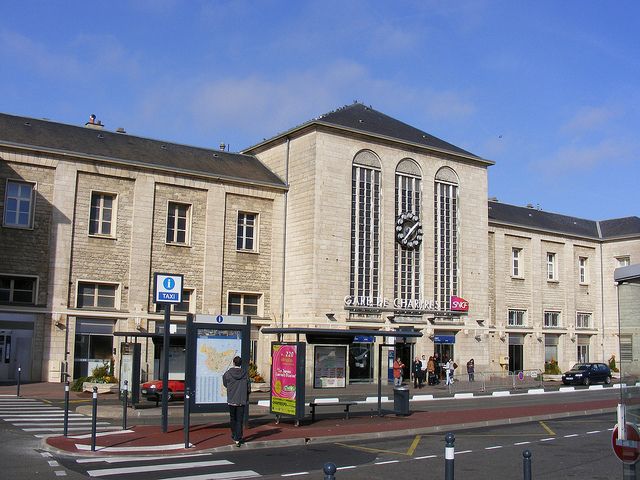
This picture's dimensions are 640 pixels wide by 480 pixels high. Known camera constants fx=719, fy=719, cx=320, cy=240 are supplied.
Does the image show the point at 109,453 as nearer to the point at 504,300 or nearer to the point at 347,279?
the point at 347,279

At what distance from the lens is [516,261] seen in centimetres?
5262

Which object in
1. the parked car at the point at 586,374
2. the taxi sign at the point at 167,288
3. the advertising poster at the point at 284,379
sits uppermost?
the taxi sign at the point at 167,288

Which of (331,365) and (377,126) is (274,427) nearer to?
(331,365)

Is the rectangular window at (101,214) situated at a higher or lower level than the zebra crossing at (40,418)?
higher

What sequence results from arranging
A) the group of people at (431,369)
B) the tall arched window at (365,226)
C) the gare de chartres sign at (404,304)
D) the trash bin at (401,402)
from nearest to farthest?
the trash bin at (401,402), the group of people at (431,369), the gare de chartres sign at (404,304), the tall arched window at (365,226)

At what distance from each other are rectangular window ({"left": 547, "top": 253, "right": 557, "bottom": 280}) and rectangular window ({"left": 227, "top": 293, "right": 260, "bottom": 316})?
1012 inches

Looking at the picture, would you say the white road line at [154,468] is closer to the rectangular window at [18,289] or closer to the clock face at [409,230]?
the rectangular window at [18,289]

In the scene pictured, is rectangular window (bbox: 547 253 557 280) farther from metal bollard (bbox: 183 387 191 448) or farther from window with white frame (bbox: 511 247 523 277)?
metal bollard (bbox: 183 387 191 448)

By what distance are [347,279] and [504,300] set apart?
631 inches

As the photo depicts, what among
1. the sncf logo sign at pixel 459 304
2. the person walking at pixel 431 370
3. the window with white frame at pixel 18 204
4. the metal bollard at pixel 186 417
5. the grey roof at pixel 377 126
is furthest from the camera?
the sncf logo sign at pixel 459 304

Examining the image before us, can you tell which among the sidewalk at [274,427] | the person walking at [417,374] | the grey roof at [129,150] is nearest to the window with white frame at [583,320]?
the person walking at [417,374]

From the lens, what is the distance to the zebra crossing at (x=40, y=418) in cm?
1725

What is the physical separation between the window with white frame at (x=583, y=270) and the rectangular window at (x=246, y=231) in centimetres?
3014

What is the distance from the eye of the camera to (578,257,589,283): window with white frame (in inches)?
2273
